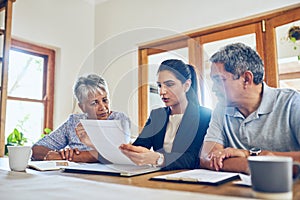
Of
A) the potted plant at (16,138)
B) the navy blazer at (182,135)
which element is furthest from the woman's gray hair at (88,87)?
the potted plant at (16,138)

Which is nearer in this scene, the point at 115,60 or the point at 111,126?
the point at 111,126

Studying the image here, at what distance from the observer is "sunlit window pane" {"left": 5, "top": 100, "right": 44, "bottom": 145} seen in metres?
2.73

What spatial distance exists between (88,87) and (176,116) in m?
0.56

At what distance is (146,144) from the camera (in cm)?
153

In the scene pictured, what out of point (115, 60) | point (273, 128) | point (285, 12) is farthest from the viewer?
point (115, 60)

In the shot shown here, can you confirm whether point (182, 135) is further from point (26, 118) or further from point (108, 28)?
point (108, 28)

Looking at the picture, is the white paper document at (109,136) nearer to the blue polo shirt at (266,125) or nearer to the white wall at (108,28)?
the blue polo shirt at (266,125)

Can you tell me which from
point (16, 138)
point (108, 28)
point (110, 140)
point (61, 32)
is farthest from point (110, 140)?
point (108, 28)

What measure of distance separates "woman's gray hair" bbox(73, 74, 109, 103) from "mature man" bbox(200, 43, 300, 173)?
69 cm

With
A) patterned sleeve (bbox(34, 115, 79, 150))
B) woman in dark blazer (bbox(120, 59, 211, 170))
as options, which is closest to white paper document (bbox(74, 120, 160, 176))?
woman in dark blazer (bbox(120, 59, 211, 170))

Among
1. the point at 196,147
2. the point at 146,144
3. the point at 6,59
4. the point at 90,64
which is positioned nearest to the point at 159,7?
the point at 90,64

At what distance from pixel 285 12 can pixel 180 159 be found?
1706mm

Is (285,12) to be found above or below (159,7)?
below

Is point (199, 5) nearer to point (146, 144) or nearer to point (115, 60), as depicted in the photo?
point (115, 60)
